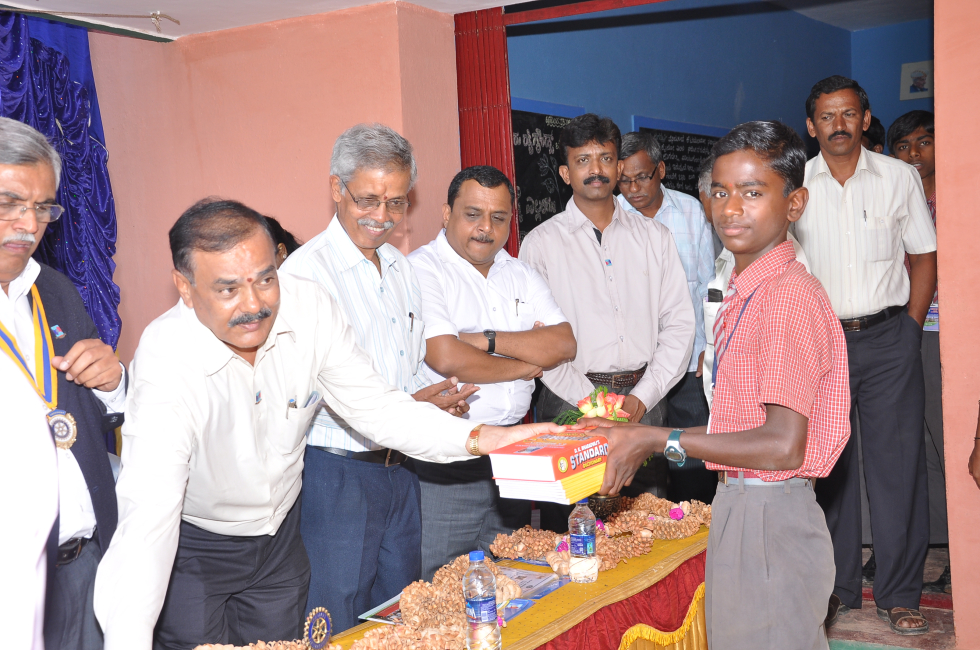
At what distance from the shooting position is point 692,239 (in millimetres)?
4844

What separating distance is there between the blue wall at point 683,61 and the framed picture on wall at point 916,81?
2.45 ft

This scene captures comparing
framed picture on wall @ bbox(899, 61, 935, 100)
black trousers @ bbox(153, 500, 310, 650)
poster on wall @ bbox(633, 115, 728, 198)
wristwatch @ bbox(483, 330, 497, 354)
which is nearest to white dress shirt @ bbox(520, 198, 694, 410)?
wristwatch @ bbox(483, 330, 497, 354)

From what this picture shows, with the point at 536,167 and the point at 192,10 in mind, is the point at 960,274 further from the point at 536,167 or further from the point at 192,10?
the point at 192,10

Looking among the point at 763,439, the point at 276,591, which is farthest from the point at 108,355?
the point at 763,439

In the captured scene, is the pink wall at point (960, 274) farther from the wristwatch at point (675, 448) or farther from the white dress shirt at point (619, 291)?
the wristwatch at point (675, 448)

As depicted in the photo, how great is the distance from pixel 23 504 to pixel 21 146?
3.97 feet

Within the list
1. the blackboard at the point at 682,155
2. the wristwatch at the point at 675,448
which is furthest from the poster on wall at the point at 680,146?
the wristwatch at the point at 675,448

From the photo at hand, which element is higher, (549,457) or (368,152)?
(368,152)

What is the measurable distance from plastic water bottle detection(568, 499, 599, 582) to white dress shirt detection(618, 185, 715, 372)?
2128mm

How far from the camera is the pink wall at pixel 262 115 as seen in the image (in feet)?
14.7

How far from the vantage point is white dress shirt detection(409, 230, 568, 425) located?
141 inches

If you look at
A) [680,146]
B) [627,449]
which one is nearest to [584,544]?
[627,449]

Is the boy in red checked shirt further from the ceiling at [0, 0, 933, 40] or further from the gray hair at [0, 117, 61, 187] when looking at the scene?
the ceiling at [0, 0, 933, 40]

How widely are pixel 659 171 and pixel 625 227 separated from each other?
3.02 ft
